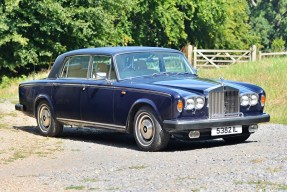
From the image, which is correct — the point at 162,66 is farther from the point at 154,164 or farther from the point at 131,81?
the point at 154,164

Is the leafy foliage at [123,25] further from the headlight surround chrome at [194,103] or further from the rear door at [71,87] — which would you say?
the headlight surround chrome at [194,103]

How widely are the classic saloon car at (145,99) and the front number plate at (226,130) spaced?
0.05ft

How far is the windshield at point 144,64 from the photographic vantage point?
15.0 metres

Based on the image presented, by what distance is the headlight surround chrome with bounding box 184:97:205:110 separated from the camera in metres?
13.6

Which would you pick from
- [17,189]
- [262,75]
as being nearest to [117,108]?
[17,189]

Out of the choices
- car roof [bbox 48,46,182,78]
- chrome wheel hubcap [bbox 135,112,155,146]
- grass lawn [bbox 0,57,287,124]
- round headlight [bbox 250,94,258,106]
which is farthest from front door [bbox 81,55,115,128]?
grass lawn [bbox 0,57,287,124]

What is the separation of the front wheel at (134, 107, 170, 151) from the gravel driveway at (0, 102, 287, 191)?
21 centimetres

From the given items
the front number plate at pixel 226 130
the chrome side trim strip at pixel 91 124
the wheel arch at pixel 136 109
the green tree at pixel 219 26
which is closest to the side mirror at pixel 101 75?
the chrome side trim strip at pixel 91 124

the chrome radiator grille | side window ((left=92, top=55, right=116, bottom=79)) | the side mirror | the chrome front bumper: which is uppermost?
side window ((left=92, top=55, right=116, bottom=79))

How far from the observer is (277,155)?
12023mm

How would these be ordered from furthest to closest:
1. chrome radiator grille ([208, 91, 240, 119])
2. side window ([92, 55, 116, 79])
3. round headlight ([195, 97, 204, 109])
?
1. side window ([92, 55, 116, 79])
2. chrome radiator grille ([208, 91, 240, 119])
3. round headlight ([195, 97, 204, 109])

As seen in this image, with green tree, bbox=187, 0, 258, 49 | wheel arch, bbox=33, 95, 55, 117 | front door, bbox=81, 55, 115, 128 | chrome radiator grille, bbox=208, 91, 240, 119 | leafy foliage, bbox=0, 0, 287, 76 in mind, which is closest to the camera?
chrome radiator grille, bbox=208, 91, 240, 119

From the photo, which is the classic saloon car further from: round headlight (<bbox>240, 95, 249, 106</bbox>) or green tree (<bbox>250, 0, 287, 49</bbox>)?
green tree (<bbox>250, 0, 287, 49</bbox>)

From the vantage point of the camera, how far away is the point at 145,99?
1403 centimetres
